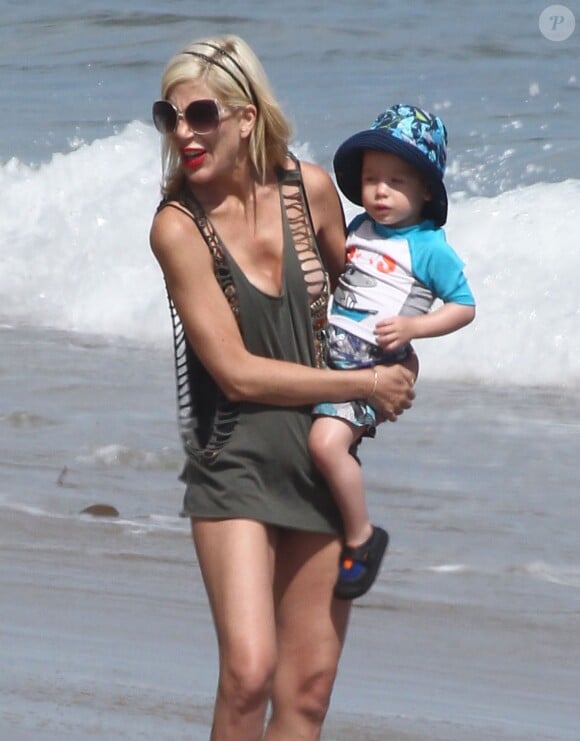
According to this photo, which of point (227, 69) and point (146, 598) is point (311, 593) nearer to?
point (227, 69)

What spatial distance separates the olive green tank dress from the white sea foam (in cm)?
546

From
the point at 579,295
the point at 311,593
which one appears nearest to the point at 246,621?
the point at 311,593

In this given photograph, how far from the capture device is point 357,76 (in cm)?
1633

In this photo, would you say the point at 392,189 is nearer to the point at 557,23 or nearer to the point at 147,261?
the point at 147,261

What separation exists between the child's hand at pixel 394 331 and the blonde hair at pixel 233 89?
42cm

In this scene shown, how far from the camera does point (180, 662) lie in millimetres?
4562

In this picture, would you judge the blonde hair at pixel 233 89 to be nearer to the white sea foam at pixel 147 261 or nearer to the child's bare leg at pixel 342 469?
the child's bare leg at pixel 342 469

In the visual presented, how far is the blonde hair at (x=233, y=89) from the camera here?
325 cm

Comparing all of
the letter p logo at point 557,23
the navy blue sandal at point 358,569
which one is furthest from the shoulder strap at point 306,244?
the letter p logo at point 557,23

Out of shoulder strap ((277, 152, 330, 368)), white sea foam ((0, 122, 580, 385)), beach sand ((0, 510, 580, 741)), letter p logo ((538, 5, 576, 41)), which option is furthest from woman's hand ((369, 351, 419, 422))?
letter p logo ((538, 5, 576, 41))

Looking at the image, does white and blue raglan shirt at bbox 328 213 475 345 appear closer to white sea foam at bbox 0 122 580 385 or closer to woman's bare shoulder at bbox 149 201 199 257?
woman's bare shoulder at bbox 149 201 199 257

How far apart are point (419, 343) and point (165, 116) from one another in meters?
6.08

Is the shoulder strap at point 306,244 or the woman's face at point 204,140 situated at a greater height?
the woman's face at point 204,140

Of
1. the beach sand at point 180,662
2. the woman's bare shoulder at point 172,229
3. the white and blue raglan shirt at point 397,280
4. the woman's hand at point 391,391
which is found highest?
the woman's bare shoulder at point 172,229
